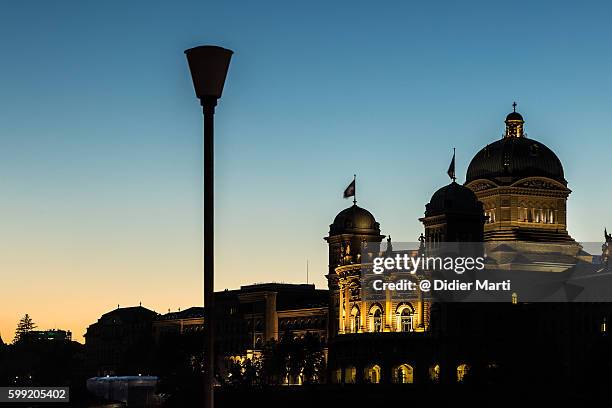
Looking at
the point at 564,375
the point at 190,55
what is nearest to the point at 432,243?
the point at 564,375

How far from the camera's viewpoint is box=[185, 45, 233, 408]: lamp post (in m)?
21.3

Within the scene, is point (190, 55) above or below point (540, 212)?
below

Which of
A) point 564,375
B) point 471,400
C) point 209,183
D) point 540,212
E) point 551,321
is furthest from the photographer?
point 540,212

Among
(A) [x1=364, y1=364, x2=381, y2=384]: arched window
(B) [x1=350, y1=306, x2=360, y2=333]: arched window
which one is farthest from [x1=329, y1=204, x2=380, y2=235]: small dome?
(A) [x1=364, y1=364, x2=381, y2=384]: arched window

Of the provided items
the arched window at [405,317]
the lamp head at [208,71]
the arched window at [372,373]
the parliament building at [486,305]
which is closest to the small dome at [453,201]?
the parliament building at [486,305]

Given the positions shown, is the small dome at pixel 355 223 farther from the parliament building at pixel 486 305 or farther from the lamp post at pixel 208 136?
the lamp post at pixel 208 136

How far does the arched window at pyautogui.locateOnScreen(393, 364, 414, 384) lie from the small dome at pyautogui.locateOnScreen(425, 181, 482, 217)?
1823 centimetres

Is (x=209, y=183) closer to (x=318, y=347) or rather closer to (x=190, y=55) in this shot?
(x=190, y=55)

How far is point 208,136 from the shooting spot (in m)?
21.5

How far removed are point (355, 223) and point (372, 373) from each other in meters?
21.1

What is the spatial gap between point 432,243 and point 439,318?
882cm

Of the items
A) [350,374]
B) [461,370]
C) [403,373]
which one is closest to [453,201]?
[461,370]

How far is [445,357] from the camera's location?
15012 cm

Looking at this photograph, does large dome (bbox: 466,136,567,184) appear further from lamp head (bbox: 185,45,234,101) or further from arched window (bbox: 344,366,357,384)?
lamp head (bbox: 185,45,234,101)
